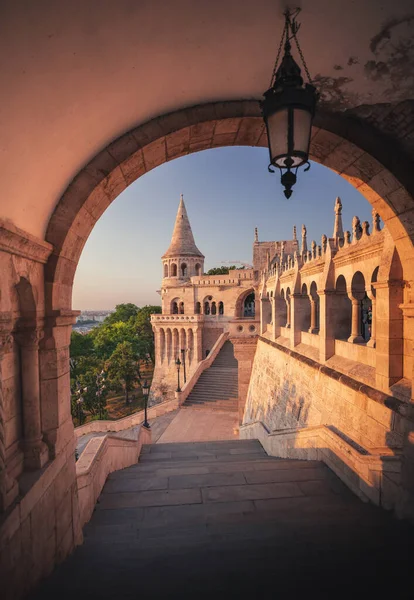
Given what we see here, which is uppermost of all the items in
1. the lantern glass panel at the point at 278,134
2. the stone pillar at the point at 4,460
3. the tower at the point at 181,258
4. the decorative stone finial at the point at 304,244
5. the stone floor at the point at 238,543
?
the tower at the point at 181,258

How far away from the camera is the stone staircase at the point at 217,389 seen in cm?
2148

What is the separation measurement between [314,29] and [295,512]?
5176mm

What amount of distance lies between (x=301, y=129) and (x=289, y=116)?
131 mm

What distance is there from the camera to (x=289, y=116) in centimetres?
236

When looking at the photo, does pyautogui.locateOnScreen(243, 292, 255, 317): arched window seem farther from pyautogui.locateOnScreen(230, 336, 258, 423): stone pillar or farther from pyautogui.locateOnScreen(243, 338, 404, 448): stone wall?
pyautogui.locateOnScreen(243, 338, 404, 448): stone wall

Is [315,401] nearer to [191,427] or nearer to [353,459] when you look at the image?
[353,459]

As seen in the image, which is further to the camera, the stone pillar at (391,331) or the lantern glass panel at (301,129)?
the stone pillar at (391,331)

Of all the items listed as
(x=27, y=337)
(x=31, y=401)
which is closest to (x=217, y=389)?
(x=31, y=401)

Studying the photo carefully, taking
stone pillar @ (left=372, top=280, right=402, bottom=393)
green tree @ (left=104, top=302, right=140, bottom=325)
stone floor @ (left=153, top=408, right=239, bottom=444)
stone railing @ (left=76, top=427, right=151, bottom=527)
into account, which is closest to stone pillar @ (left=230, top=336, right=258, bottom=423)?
stone floor @ (left=153, top=408, right=239, bottom=444)

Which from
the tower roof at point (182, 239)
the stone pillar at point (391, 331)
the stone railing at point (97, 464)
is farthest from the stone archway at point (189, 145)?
the tower roof at point (182, 239)

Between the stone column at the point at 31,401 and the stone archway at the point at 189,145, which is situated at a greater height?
the stone archway at the point at 189,145

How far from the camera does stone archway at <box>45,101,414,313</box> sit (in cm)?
340

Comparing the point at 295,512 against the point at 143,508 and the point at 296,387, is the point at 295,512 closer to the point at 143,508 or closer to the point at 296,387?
the point at 143,508

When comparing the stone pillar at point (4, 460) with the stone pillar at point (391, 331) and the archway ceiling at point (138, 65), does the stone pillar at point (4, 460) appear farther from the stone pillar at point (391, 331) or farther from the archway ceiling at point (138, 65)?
the stone pillar at point (391, 331)
